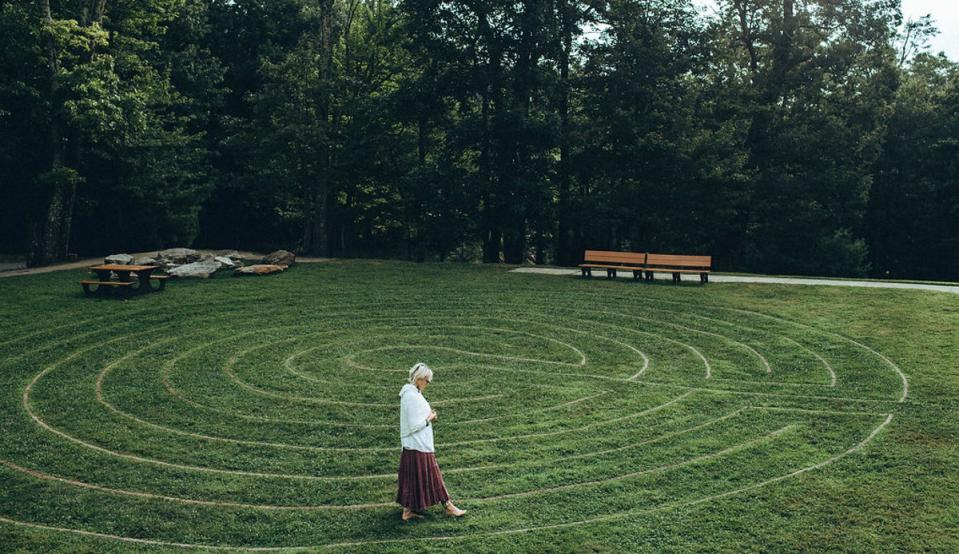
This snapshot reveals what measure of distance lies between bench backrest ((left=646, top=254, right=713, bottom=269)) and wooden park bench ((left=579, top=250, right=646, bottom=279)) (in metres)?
0.31

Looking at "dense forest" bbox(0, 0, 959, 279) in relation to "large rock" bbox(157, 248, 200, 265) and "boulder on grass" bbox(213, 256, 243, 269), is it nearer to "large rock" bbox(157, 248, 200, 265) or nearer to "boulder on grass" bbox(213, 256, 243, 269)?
"large rock" bbox(157, 248, 200, 265)

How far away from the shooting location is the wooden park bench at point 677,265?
85.0ft

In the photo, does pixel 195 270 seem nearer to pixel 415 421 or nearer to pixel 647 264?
pixel 647 264

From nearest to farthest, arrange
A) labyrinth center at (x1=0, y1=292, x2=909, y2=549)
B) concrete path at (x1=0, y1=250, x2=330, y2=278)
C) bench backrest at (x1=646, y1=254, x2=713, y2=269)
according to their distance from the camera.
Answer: labyrinth center at (x1=0, y1=292, x2=909, y2=549) < bench backrest at (x1=646, y1=254, x2=713, y2=269) < concrete path at (x1=0, y1=250, x2=330, y2=278)

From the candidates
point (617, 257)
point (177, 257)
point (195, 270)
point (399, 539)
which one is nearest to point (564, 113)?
point (617, 257)

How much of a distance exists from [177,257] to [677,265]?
17.9 metres

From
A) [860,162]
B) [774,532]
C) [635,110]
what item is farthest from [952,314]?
[860,162]

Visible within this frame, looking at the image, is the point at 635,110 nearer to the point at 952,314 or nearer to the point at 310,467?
the point at 952,314

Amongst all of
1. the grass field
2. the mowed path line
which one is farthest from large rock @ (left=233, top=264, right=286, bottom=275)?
the mowed path line

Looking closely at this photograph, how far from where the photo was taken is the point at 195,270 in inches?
1072

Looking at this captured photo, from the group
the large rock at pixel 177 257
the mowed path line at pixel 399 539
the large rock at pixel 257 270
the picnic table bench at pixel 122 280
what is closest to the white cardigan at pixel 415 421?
the mowed path line at pixel 399 539

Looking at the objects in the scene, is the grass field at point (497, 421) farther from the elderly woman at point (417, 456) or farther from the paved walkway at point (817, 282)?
the paved walkway at point (817, 282)

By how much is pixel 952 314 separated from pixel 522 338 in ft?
36.4

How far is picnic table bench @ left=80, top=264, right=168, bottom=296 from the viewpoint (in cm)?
2355
